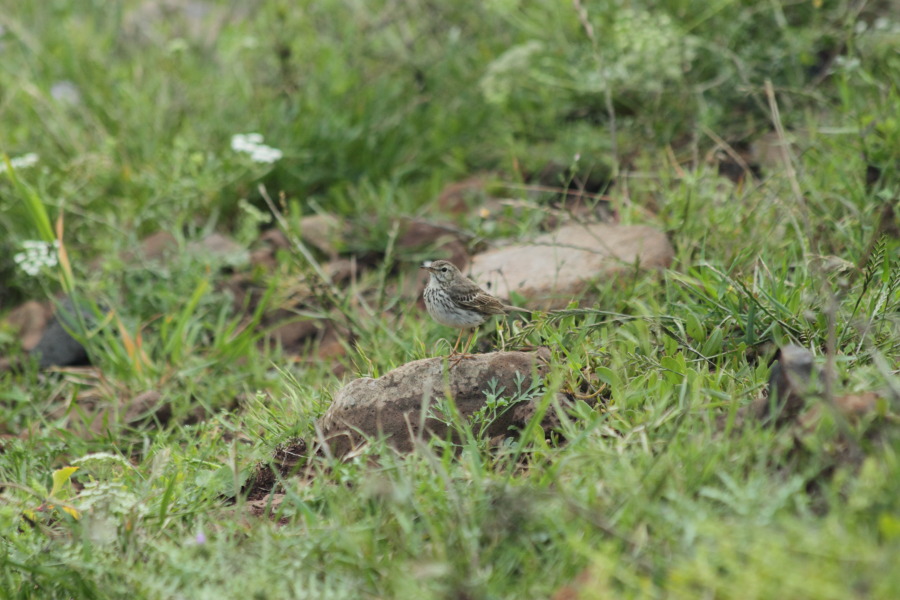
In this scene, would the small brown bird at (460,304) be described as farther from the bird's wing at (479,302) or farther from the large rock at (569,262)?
the large rock at (569,262)

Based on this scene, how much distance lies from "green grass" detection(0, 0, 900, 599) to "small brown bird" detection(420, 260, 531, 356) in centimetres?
16

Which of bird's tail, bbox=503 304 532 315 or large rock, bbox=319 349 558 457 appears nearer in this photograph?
large rock, bbox=319 349 558 457

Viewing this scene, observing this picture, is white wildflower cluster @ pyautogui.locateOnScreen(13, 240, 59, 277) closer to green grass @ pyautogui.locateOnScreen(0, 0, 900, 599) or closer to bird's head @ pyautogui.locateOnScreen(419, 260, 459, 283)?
green grass @ pyautogui.locateOnScreen(0, 0, 900, 599)

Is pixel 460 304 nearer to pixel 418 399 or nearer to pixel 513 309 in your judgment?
pixel 513 309

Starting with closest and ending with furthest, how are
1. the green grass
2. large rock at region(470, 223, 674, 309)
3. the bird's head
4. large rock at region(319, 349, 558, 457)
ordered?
the green grass < large rock at region(319, 349, 558, 457) < the bird's head < large rock at region(470, 223, 674, 309)

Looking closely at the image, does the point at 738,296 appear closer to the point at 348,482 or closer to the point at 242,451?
the point at 348,482

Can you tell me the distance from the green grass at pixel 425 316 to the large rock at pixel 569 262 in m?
0.13

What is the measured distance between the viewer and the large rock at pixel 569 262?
499 cm

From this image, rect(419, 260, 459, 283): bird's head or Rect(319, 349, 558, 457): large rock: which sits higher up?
Rect(419, 260, 459, 283): bird's head

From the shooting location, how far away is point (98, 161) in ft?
20.9

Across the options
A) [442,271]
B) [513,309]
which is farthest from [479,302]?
[442,271]

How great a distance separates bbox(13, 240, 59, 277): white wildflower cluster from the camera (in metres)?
5.42

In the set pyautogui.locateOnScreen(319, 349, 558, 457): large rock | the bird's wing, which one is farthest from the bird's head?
pyautogui.locateOnScreen(319, 349, 558, 457): large rock

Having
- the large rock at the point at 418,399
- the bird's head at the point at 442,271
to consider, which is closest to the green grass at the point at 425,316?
the large rock at the point at 418,399
